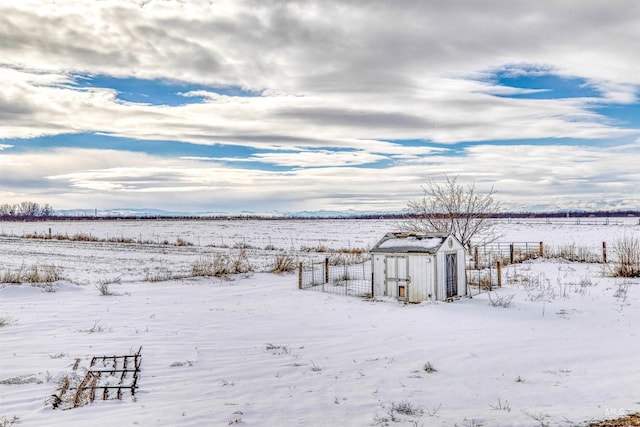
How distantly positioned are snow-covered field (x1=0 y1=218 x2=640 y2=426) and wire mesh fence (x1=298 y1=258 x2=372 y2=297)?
119cm

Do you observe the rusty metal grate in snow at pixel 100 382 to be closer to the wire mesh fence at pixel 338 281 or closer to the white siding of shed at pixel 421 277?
the white siding of shed at pixel 421 277

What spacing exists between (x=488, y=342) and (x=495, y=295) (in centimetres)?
652

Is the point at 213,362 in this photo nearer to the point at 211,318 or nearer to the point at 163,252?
the point at 211,318

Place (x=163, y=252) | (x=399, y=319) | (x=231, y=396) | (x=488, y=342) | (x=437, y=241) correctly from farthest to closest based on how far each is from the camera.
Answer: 1. (x=163, y=252)
2. (x=437, y=241)
3. (x=399, y=319)
4. (x=488, y=342)
5. (x=231, y=396)

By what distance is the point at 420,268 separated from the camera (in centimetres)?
1584

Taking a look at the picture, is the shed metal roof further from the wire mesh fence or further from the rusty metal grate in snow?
the rusty metal grate in snow

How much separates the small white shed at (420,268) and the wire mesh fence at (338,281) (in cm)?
127

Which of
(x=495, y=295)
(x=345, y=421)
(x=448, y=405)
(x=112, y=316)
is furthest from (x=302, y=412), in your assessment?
(x=495, y=295)

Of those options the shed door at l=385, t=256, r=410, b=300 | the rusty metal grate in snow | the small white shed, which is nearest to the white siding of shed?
the small white shed

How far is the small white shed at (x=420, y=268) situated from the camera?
1565 cm

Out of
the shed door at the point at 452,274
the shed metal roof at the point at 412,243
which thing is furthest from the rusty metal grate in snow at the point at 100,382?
the shed door at the point at 452,274

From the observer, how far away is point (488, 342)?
10.6m

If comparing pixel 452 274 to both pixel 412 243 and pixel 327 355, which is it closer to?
pixel 412 243

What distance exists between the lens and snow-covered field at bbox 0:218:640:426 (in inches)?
271
